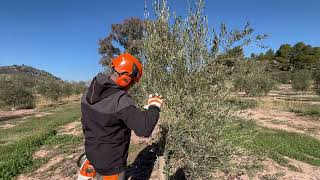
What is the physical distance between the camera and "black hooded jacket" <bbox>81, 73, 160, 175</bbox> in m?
3.64

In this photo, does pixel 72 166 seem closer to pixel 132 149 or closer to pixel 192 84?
pixel 132 149

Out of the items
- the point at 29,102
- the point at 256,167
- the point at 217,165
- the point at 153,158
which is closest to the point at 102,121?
the point at 217,165

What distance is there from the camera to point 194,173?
18.3 feet

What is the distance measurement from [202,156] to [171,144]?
0.53 metres

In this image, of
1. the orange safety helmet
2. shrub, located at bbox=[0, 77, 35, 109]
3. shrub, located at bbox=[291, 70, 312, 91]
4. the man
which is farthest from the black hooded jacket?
shrub, located at bbox=[291, 70, 312, 91]

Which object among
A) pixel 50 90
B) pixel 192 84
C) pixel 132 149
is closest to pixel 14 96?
pixel 50 90

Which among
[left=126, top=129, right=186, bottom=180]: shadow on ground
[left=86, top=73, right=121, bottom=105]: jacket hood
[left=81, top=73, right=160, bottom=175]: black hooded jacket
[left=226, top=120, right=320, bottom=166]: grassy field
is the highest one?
[left=86, top=73, right=121, bottom=105]: jacket hood

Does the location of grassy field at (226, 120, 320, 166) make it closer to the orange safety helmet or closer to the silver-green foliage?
the silver-green foliage

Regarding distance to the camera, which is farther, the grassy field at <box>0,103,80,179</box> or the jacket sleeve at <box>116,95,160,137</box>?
the grassy field at <box>0,103,80,179</box>

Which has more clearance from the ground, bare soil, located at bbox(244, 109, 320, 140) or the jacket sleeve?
the jacket sleeve

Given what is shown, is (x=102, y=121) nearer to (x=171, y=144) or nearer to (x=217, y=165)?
(x=171, y=144)

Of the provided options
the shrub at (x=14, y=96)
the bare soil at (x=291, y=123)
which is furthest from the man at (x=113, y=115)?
the shrub at (x=14, y=96)

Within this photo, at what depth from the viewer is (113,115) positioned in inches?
150

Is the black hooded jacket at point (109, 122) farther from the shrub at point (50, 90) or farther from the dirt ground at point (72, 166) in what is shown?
the shrub at point (50, 90)
